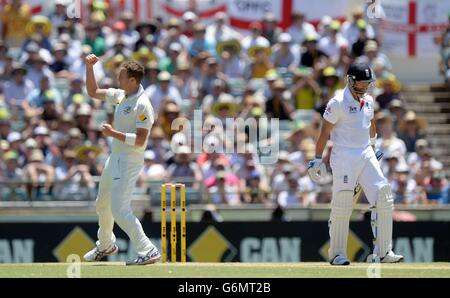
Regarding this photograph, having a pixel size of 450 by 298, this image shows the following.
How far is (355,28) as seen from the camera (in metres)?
23.3

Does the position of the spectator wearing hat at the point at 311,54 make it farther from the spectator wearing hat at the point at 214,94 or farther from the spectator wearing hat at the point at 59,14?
the spectator wearing hat at the point at 59,14

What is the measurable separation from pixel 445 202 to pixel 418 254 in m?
0.88

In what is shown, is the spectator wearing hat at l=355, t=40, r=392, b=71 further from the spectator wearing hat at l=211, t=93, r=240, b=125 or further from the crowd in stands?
the spectator wearing hat at l=211, t=93, r=240, b=125

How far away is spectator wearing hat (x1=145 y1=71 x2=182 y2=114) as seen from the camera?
21438 mm

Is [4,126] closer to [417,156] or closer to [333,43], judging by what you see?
[333,43]

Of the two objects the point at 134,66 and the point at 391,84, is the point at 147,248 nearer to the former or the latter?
the point at 134,66

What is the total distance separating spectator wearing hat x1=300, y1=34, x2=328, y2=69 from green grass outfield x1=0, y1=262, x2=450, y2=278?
29.8 feet

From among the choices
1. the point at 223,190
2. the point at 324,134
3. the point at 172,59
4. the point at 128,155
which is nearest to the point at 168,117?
the point at 223,190

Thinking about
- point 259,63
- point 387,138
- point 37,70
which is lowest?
point 387,138

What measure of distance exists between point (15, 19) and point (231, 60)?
151 inches

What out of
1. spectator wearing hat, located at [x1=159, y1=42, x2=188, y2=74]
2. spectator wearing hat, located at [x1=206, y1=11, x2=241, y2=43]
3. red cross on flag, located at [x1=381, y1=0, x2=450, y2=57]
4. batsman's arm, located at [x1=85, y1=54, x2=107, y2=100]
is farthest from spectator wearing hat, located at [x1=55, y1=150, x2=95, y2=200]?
red cross on flag, located at [x1=381, y1=0, x2=450, y2=57]
